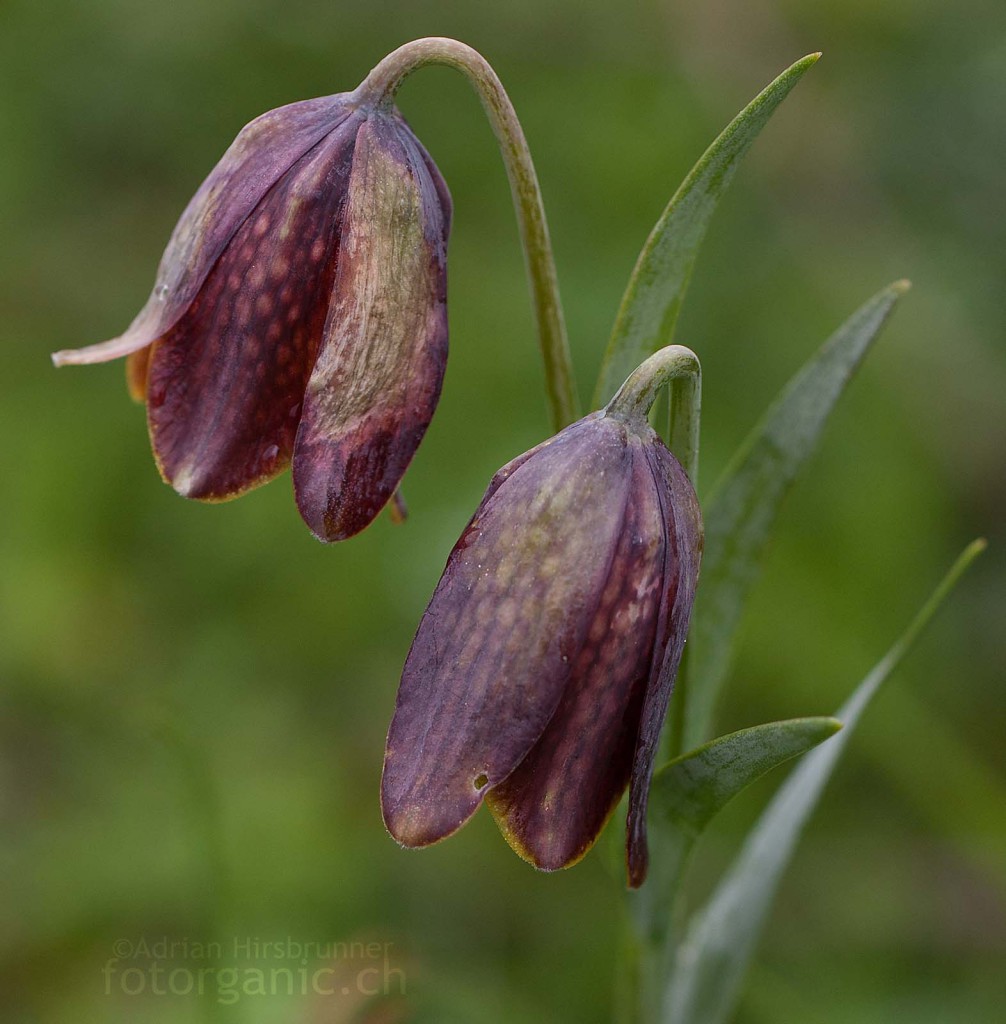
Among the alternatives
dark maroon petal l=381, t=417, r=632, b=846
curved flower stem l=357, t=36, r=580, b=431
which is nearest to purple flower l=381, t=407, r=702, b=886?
dark maroon petal l=381, t=417, r=632, b=846

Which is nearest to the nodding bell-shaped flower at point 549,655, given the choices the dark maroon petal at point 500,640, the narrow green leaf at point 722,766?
the dark maroon petal at point 500,640

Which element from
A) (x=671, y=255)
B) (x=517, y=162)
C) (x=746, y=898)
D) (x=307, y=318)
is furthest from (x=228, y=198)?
(x=746, y=898)

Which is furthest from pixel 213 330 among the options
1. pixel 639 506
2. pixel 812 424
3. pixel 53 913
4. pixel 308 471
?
pixel 53 913

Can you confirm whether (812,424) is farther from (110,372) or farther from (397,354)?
(110,372)

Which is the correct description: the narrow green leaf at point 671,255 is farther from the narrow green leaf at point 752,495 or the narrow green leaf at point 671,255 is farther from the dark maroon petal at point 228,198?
the dark maroon petal at point 228,198

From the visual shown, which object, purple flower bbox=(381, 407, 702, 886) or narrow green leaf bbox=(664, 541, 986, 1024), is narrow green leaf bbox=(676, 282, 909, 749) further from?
purple flower bbox=(381, 407, 702, 886)

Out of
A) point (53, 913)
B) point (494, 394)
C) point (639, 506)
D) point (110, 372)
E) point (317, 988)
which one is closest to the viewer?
point (639, 506)
